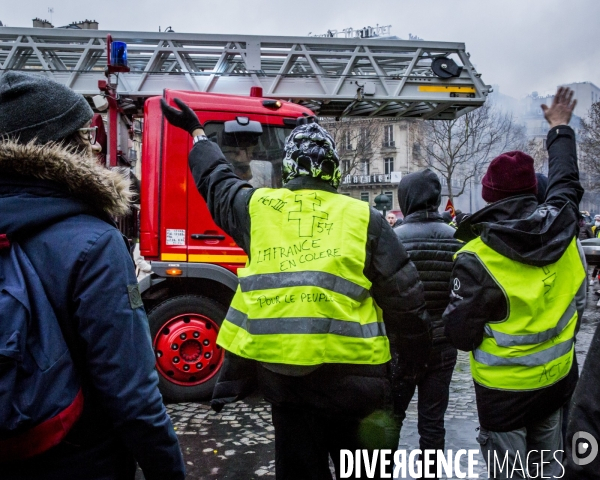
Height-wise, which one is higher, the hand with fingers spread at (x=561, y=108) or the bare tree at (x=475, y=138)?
the bare tree at (x=475, y=138)

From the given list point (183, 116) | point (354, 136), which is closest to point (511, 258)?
point (183, 116)

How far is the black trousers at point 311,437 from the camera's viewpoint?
242 cm

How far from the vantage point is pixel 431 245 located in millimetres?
3520

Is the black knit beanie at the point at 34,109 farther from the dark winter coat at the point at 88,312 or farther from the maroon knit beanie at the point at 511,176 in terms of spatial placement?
the maroon knit beanie at the point at 511,176

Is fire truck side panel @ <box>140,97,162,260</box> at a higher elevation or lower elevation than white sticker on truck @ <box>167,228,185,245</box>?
higher

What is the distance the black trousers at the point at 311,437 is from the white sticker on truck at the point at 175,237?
10.3ft

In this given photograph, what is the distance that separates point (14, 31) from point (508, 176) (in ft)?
20.6

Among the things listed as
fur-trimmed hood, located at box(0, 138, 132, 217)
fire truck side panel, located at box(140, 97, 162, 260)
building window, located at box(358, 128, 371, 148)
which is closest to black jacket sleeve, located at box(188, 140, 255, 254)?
fur-trimmed hood, located at box(0, 138, 132, 217)

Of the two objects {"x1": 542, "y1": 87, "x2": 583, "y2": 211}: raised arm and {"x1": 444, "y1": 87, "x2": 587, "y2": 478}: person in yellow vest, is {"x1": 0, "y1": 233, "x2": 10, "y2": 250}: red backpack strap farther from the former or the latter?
{"x1": 542, "y1": 87, "x2": 583, "y2": 211}: raised arm

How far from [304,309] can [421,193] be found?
63.9 inches

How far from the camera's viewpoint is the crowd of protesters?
4.93ft

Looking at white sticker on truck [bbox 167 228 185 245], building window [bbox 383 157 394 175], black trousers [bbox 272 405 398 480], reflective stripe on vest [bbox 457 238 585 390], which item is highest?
building window [bbox 383 157 394 175]

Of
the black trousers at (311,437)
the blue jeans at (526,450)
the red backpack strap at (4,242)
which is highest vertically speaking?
the red backpack strap at (4,242)

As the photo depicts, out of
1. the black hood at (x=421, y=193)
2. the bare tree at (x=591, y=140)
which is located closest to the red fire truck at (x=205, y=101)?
the black hood at (x=421, y=193)
